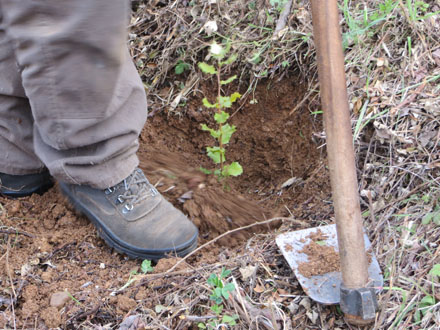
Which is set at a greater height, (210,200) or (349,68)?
(349,68)

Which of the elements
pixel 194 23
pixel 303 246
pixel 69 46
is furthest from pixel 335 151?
pixel 194 23

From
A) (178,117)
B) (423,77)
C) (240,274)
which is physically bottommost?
(178,117)

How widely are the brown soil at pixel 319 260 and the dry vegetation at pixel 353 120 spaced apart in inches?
2.7

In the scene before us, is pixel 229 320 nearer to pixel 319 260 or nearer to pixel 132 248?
pixel 319 260

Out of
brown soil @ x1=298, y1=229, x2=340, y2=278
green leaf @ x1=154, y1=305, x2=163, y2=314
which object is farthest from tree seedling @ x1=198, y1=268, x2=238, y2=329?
brown soil @ x1=298, y1=229, x2=340, y2=278

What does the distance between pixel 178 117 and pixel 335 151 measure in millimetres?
1596

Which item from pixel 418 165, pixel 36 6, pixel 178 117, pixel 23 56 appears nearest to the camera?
pixel 36 6

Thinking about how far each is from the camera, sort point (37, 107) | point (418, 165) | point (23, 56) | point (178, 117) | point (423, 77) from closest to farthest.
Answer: point (23, 56) < point (37, 107) < point (418, 165) < point (423, 77) < point (178, 117)

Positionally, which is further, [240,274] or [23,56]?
[240,274]

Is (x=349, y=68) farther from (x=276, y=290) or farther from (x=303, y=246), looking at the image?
(x=276, y=290)

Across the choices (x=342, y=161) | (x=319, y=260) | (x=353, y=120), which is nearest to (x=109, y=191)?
(x=319, y=260)

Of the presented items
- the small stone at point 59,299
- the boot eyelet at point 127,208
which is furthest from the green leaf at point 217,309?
the boot eyelet at point 127,208

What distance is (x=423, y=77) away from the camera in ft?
6.54

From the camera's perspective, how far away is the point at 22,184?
6.67 feet
